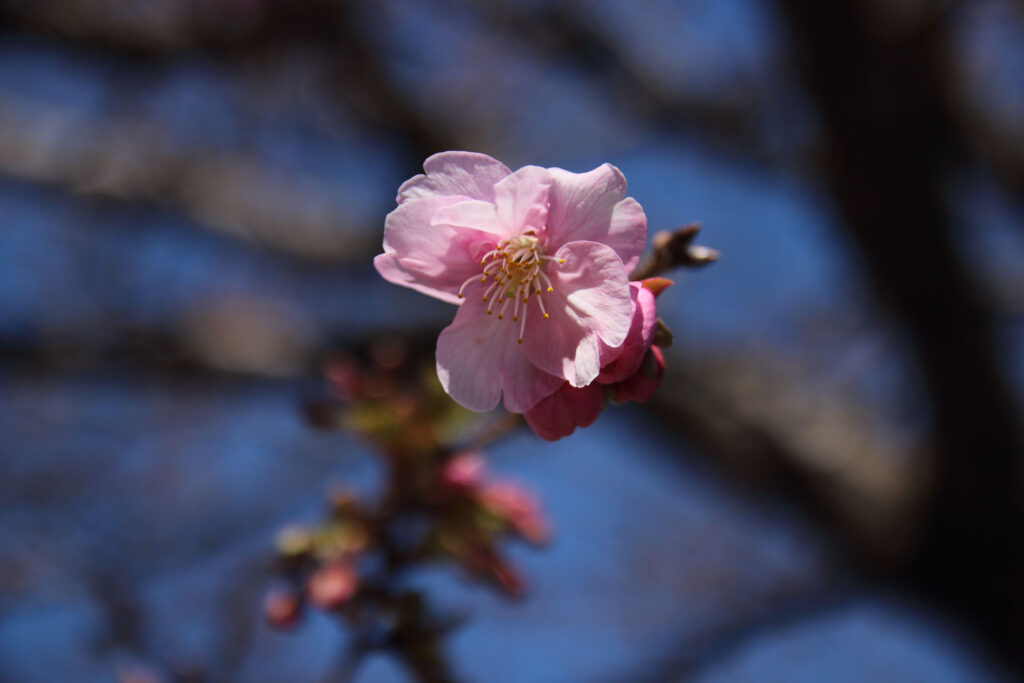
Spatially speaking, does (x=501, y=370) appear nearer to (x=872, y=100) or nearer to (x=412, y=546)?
(x=412, y=546)

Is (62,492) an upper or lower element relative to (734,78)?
lower

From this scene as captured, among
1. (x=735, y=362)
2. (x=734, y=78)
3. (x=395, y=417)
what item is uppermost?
(x=734, y=78)

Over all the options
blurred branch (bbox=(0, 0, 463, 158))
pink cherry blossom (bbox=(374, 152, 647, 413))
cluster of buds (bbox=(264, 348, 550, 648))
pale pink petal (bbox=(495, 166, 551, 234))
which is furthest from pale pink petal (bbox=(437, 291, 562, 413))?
blurred branch (bbox=(0, 0, 463, 158))

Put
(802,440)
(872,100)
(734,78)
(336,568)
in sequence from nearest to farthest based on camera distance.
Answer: (336,568)
(872,100)
(802,440)
(734,78)

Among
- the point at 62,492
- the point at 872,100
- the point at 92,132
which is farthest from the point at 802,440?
the point at 92,132

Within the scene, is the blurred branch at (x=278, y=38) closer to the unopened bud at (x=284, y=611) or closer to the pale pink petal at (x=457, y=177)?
the unopened bud at (x=284, y=611)

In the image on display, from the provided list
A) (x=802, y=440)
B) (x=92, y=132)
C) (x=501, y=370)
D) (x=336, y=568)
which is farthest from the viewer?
(x=92, y=132)

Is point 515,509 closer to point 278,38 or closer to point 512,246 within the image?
point 512,246

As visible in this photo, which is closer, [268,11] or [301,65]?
[268,11]
